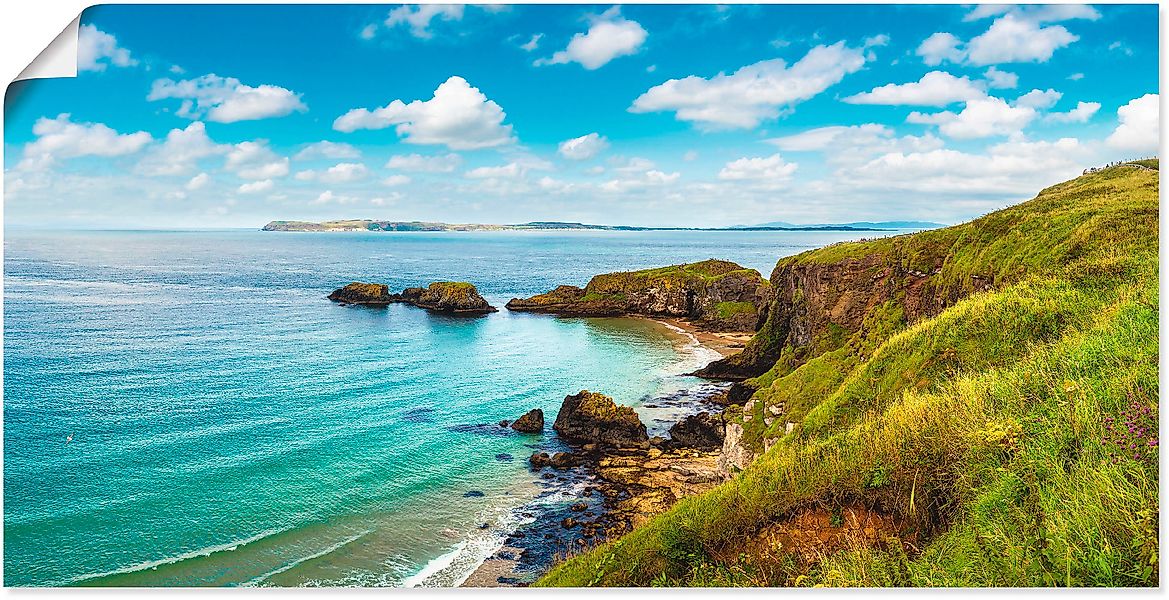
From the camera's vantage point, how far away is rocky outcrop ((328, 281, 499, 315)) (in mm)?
60406

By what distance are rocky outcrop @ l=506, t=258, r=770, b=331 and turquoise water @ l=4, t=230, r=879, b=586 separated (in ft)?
20.8

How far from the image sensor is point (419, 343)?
4441cm

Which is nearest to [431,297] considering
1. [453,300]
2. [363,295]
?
[453,300]

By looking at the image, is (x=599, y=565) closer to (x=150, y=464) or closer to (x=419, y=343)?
(x=150, y=464)

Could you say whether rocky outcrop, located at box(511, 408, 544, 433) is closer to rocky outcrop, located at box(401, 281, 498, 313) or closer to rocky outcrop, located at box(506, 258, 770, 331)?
rocky outcrop, located at box(506, 258, 770, 331)

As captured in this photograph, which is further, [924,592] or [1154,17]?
[1154,17]

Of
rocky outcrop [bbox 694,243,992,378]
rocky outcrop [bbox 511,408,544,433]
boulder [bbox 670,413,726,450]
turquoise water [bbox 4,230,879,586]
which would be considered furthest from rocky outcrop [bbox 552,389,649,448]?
rocky outcrop [bbox 694,243,992,378]

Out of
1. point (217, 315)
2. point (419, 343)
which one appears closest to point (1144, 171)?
point (419, 343)

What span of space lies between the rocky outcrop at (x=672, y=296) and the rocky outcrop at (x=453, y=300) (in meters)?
3.00

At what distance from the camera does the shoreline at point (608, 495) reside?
15336mm

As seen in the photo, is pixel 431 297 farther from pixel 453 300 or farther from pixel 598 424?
pixel 598 424

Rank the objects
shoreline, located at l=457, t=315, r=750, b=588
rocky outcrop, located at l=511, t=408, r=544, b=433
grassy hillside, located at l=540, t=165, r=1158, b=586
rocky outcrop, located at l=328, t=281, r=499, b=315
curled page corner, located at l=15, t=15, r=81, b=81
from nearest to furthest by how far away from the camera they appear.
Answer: grassy hillside, located at l=540, t=165, r=1158, b=586 < curled page corner, located at l=15, t=15, r=81, b=81 < shoreline, located at l=457, t=315, r=750, b=588 < rocky outcrop, located at l=511, t=408, r=544, b=433 < rocky outcrop, located at l=328, t=281, r=499, b=315

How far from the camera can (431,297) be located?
62.1m

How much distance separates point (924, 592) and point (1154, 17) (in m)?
6.59
